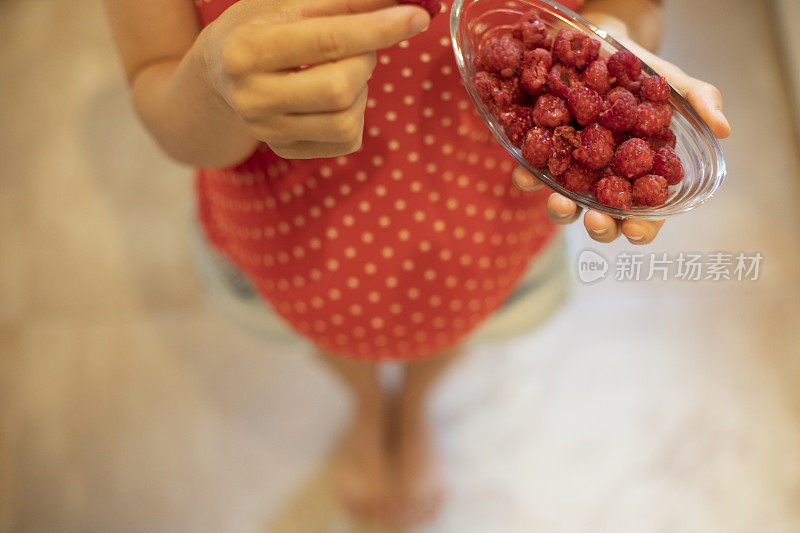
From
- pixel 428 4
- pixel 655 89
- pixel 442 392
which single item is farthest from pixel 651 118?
pixel 442 392

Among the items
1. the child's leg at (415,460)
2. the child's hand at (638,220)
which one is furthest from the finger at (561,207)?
→ the child's leg at (415,460)

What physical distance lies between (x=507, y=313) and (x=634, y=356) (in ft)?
1.19

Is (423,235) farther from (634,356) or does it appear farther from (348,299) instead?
(634,356)

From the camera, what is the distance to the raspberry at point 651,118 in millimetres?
504

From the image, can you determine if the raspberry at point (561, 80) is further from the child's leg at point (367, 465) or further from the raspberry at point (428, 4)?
the child's leg at point (367, 465)

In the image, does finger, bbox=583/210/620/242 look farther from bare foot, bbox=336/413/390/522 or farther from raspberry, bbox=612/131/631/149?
bare foot, bbox=336/413/390/522

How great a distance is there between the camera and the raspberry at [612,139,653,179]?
491 mm

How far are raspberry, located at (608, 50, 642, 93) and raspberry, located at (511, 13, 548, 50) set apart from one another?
0.05 meters

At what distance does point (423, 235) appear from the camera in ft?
2.06

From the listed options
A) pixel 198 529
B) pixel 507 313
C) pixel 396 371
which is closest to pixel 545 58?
pixel 507 313

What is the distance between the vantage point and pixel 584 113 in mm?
498

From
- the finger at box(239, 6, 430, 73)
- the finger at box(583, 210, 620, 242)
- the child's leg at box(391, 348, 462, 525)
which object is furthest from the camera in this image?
the child's leg at box(391, 348, 462, 525)

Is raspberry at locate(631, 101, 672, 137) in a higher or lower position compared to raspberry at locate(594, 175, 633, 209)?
higher

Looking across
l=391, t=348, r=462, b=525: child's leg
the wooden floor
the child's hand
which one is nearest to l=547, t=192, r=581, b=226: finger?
the child's hand
